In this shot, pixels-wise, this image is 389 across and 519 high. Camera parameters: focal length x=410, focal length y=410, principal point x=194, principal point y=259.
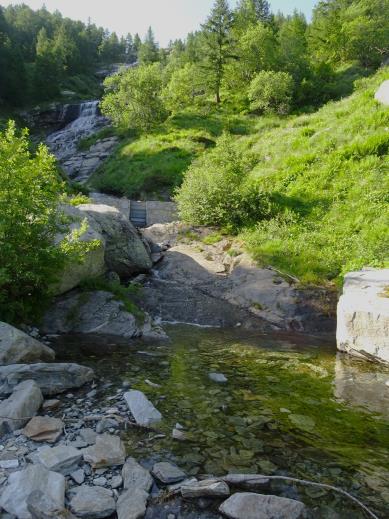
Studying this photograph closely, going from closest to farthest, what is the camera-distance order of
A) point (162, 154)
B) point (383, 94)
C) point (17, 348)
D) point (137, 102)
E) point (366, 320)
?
point (17, 348) → point (366, 320) → point (383, 94) → point (162, 154) → point (137, 102)

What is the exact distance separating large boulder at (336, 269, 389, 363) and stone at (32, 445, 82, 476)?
790 cm

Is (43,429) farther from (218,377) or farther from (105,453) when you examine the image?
(218,377)

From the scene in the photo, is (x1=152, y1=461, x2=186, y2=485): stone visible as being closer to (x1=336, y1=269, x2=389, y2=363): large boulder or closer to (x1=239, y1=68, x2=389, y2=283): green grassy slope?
(x1=336, y1=269, x2=389, y2=363): large boulder

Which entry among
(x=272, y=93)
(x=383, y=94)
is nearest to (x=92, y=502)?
(x=383, y=94)

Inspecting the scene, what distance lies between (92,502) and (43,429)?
170cm

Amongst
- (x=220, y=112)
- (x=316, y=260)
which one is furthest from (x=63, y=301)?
(x=220, y=112)

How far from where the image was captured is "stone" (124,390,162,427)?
6.48m

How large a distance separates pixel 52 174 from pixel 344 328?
891cm

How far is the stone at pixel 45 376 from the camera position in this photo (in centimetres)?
721

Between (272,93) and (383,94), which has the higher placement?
(272,93)

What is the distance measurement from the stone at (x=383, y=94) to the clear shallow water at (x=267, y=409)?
2120 cm

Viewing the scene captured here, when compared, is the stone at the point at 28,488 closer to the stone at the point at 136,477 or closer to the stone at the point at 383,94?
the stone at the point at 136,477

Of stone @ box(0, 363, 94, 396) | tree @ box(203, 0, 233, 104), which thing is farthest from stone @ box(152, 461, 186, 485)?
tree @ box(203, 0, 233, 104)

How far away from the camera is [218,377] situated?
8.69 metres
